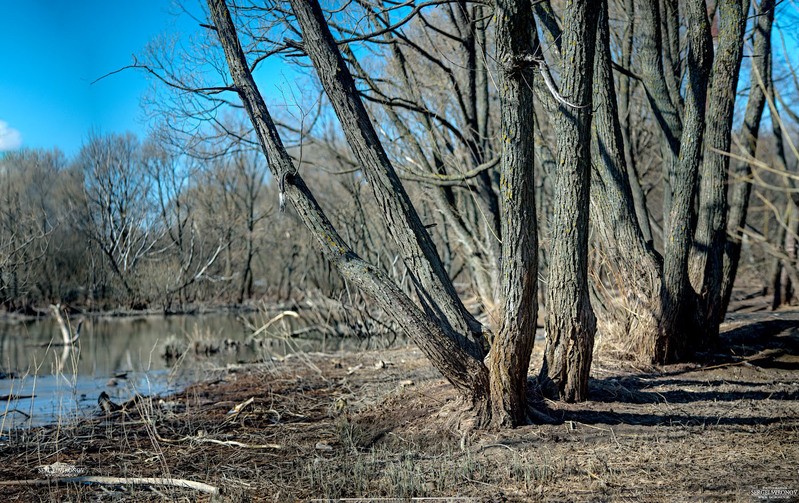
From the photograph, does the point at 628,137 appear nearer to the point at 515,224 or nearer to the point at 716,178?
the point at 716,178

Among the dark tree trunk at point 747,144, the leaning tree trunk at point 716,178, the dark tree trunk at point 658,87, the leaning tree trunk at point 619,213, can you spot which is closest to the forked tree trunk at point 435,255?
the leaning tree trunk at point 619,213

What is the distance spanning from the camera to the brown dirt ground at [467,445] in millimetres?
4137

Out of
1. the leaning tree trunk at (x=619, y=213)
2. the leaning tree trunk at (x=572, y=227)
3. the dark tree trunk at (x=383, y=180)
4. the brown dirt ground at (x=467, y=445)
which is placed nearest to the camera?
the brown dirt ground at (x=467, y=445)

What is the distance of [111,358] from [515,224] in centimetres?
1229

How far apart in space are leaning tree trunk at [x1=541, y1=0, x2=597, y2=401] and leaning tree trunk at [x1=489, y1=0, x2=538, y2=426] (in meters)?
0.45

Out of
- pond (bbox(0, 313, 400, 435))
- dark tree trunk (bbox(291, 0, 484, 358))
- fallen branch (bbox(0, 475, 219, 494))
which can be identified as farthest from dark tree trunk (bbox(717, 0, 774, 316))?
fallen branch (bbox(0, 475, 219, 494))

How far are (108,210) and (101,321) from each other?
25.1ft

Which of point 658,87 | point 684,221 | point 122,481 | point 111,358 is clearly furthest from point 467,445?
point 111,358

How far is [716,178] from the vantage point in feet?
25.6

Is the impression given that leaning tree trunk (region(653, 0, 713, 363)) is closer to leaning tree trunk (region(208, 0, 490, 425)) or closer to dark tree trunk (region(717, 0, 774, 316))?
dark tree trunk (region(717, 0, 774, 316))

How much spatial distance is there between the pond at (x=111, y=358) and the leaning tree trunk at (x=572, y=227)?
143 inches

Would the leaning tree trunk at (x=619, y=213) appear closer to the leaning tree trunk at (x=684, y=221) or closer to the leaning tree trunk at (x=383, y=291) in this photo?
the leaning tree trunk at (x=684, y=221)

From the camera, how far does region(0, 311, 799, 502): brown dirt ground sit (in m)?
4.14

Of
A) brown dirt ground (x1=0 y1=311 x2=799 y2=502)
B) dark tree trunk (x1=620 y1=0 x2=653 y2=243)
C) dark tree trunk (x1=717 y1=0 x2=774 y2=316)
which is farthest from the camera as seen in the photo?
dark tree trunk (x1=620 y1=0 x2=653 y2=243)
